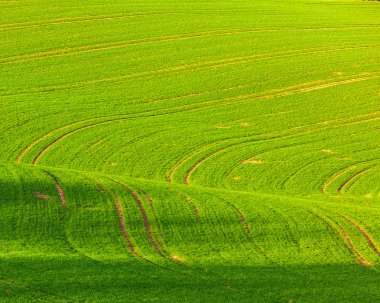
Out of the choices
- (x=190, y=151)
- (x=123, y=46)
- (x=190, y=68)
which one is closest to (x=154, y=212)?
(x=190, y=151)

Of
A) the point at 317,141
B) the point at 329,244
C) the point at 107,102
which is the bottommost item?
the point at 329,244

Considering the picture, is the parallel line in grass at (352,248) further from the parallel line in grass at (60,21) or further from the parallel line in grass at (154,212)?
the parallel line in grass at (60,21)

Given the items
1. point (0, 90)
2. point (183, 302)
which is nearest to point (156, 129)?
point (0, 90)

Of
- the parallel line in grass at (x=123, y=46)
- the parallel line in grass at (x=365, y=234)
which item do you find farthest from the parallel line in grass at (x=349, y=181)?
the parallel line in grass at (x=123, y=46)

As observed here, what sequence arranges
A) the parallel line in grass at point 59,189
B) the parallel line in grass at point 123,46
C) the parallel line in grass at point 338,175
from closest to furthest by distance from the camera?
the parallel line in grass at point 59,189 → the parallel line in grass at point 338,175 → the parallel line in grass at point 123,46

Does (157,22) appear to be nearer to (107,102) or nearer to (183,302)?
(107,102)

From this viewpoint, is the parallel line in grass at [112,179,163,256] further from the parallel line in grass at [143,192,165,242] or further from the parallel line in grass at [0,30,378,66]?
the parallel line in grass at [0,30,378,66]

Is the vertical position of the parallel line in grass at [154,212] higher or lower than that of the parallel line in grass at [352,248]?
higher

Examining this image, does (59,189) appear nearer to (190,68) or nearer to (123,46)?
(190,68)
